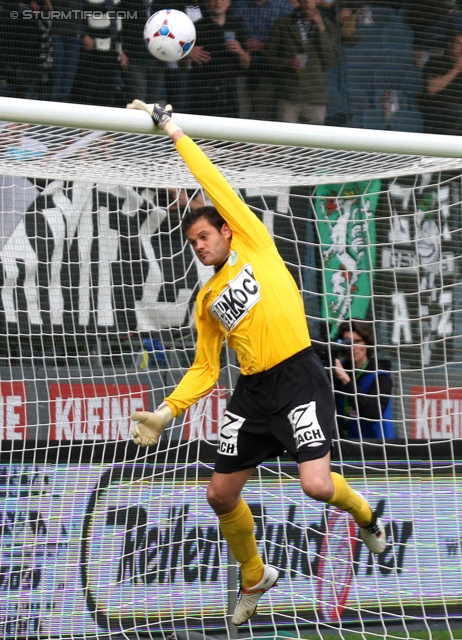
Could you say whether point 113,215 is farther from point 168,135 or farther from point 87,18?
point 87,18

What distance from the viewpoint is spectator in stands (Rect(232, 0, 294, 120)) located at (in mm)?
7012

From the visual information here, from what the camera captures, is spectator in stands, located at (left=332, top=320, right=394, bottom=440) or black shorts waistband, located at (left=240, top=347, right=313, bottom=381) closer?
black shorts waistband, located at (left=240, top=347, right=313, bottom=381)

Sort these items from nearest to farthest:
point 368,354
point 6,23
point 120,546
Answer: point 120,546 → point 368,354 → point 6,23

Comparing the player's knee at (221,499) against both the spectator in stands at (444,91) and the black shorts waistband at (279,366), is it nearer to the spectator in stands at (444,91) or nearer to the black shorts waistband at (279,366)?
the black shorts waistband at (279,366)

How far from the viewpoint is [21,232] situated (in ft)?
18.6

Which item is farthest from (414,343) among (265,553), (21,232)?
(21,232)

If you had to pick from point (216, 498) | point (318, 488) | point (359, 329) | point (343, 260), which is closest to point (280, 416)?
point (318, 488)

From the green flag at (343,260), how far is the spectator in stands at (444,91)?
5.40 feet

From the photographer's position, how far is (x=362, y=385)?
5.76 meters

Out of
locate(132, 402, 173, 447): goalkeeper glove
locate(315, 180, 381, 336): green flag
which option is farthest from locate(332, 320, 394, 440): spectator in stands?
locate(132, 402, 173, 447): goalkeeper glove

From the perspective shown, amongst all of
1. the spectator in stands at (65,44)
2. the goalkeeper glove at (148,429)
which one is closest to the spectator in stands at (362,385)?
the goalkeeper glove at (148,429)

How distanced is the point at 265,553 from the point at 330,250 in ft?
5.96

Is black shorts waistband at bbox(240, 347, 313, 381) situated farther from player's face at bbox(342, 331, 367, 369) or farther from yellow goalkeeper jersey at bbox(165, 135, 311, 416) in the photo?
player's face at bbox(342, 331, 367, 369)

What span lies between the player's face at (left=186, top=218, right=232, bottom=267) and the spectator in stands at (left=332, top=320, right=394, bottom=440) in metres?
1.70
